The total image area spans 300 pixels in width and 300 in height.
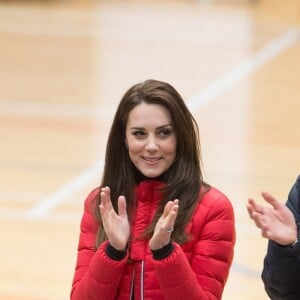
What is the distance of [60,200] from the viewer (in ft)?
26.7

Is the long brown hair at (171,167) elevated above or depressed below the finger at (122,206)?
above

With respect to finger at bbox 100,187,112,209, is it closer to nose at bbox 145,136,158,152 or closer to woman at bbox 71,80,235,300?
woman at bbox 71,80,235,300

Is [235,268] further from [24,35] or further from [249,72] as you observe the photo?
[24,35]

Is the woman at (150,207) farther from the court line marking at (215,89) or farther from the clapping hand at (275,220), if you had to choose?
the court line marking at (215,89)

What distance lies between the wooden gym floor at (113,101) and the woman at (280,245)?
2.37 metres

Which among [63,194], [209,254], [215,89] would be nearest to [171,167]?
[209,254]

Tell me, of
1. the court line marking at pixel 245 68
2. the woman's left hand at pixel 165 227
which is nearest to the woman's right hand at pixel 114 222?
the woman's left hand at pixel 165 227

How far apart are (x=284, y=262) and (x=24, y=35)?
1132 centimetres

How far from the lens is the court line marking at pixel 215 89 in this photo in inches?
318

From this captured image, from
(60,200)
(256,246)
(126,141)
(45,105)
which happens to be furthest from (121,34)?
(126,141)

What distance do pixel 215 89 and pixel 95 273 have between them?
7638 millimetres

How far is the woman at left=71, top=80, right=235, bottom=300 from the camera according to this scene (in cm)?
420

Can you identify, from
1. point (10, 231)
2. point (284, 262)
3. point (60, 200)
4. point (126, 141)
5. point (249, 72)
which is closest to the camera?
point (284, 262)

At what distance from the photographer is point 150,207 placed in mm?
4332
